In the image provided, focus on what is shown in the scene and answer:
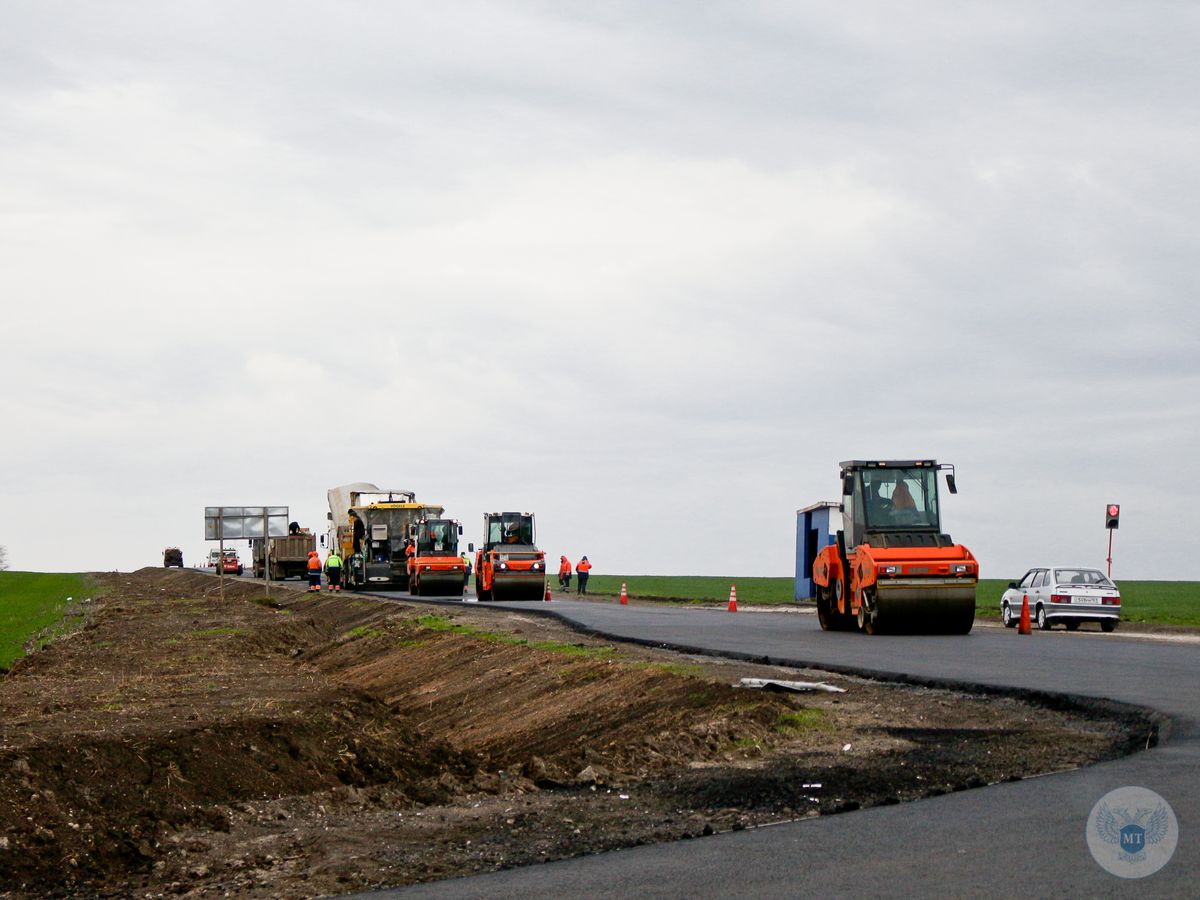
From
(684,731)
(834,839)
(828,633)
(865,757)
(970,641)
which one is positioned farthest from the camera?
(828,633)

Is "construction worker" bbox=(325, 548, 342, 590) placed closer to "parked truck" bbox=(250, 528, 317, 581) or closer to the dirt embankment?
"parked truck" bbox=(250, 528, 317, 581)

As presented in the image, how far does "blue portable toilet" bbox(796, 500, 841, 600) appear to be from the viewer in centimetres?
3722

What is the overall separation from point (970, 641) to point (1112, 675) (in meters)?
7.68

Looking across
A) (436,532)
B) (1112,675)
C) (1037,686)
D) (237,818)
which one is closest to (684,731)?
(237,818)

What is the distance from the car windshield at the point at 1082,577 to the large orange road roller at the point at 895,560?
21.9 ft

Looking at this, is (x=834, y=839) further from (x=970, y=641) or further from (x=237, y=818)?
(x=970, y=641)

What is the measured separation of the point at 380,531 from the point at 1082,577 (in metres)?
34.1

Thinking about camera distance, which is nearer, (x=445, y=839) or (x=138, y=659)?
(x=445, y=839)

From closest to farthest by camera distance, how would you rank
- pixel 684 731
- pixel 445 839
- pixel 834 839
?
pixel 834 839
pixel 445 839
pixel 684 731

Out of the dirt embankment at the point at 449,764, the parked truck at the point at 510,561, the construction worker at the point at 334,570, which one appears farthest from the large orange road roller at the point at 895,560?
the construction worker at the point at 334,570

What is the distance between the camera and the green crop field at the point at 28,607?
122 ft

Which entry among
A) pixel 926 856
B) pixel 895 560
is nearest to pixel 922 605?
pixel 895 560

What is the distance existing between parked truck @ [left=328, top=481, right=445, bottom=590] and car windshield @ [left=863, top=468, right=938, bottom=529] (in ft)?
108

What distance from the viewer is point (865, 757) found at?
11.9 metres
